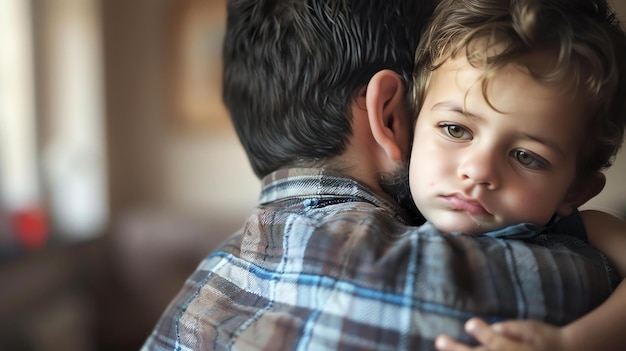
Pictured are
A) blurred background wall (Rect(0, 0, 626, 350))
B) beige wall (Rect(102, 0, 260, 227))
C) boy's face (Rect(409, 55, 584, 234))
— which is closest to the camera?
boy's face (Rect(409, 55, 584, 234))

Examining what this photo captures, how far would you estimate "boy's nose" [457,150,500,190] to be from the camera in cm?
59

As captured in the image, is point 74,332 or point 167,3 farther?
point 167,3

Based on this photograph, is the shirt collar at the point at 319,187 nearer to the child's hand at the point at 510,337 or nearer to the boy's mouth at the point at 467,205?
the boy's mouth at the point at 467,205

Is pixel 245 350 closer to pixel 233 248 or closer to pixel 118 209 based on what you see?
pixel 233 248

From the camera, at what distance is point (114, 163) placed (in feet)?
10.2

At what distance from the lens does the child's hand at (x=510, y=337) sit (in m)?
0.48

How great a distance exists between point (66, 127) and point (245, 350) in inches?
100

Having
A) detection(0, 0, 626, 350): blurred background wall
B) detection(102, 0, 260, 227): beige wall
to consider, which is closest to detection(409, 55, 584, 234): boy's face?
detection(0, 0, 626, 350): blurred background wall

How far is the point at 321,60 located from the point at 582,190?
319 mm

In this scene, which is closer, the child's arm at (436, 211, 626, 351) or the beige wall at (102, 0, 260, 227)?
the child's arm at (436, 211, 626, 351)

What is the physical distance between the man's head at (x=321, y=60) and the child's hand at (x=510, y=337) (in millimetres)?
296

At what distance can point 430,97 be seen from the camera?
0.65 meters

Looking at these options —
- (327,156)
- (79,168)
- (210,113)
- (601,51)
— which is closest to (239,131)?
(327,156)

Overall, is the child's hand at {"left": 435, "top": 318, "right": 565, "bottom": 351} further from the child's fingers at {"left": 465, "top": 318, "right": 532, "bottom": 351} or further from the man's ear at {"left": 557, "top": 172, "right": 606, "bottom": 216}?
the man's ear at {"left": 557, "top": 172, "right": 606, "bottom": 216}
